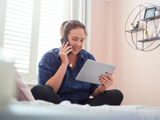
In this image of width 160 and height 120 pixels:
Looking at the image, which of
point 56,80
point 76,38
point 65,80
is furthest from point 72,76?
point 76,38

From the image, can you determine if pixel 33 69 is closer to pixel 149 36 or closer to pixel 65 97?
pixel 65 97

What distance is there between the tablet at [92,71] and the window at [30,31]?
3.33 ft

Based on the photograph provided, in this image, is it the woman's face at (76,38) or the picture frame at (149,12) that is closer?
the woman's face at (76,38)

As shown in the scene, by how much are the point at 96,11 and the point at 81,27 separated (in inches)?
49.7

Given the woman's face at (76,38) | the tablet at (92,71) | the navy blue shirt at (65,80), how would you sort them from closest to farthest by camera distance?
the tablet at (92,71) < the navy blue shirt at (65,80) < the woman's face at (76,38)

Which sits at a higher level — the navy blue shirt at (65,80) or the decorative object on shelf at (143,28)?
the decorative object on shelf at (143,28)

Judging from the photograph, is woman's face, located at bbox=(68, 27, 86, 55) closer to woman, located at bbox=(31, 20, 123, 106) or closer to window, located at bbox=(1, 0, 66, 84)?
woman, located at bbox=(31, 20, 123, 106)

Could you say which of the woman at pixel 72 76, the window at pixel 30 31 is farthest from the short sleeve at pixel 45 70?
the window at pixel 30 31

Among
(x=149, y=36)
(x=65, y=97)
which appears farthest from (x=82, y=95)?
(x=149, y=36)

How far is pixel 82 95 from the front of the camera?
56.7 inches

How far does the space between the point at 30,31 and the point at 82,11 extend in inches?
30.1

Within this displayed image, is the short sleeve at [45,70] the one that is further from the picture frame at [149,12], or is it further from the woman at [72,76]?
the picture frame at [149,12]

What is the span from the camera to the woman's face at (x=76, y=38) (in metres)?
1.55

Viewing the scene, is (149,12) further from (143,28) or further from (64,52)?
(64,52)
